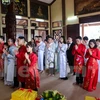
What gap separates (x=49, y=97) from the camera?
2.22m

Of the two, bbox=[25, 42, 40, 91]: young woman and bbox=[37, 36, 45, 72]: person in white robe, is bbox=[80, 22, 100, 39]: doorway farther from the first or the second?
bbox=[25, 42, 40, 91]: young woman

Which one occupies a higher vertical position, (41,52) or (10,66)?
(41,52)

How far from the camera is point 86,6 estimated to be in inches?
359

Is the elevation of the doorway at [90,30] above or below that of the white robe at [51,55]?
above

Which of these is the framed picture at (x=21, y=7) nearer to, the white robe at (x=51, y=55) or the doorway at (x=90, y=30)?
the doorway at (x=90, y=30)

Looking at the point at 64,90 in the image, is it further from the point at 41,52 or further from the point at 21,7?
the point at 21,7

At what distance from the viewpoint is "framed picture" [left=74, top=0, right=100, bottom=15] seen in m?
8.65

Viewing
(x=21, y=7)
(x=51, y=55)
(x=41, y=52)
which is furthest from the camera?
(x=21, y=7)

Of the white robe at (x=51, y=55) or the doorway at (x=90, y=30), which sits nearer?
the white robe at (x=51, y=55)

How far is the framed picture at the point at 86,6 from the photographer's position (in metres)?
8.65

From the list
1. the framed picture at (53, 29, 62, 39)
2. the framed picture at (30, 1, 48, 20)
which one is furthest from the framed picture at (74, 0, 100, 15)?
the framed picture at (30, 1, 48, 20)

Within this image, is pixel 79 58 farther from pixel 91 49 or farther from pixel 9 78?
pixel 9 78

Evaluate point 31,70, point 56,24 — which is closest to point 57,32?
point 56,24

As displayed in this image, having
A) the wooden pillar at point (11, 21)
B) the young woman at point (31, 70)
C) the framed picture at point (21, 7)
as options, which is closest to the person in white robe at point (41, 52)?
the wooden pillar at point (11, 21)
